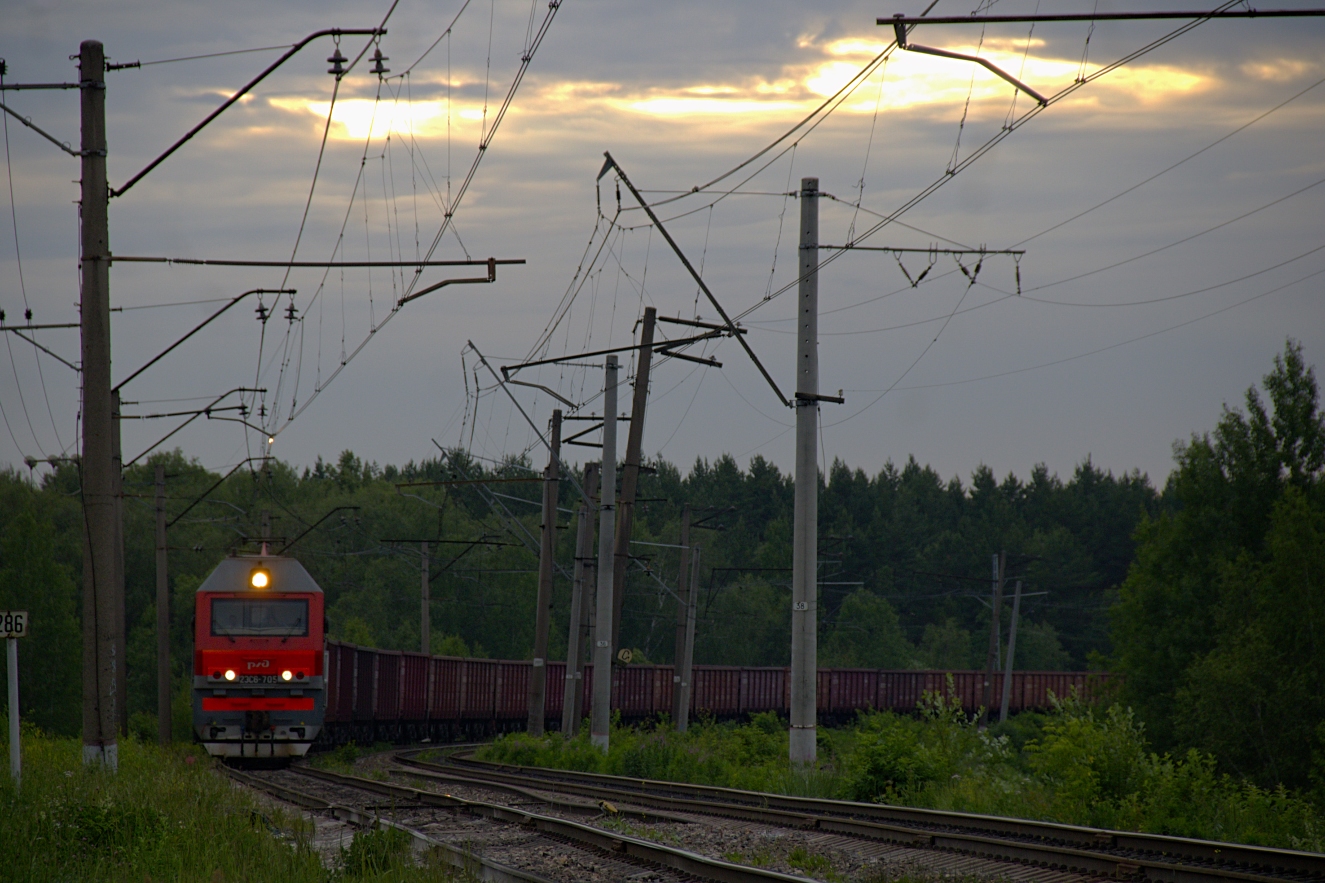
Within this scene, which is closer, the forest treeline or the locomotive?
the locomotive

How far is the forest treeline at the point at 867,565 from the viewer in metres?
41.6

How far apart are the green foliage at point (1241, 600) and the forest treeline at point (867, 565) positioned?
0.09 metres

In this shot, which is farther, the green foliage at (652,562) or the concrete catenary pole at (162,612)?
the green foliage at (652,562)

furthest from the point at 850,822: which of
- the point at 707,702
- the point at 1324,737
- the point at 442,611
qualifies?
the point at 442,611

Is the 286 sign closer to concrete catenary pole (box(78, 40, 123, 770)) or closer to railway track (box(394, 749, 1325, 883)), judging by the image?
concrete catenary pole (box(78, 40, 123, 770))

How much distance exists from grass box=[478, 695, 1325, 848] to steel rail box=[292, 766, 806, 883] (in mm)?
4902

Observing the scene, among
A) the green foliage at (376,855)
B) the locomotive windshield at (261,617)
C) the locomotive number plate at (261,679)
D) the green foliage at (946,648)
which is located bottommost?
the green foliage at (946,648)

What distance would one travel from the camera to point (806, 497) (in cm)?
1838

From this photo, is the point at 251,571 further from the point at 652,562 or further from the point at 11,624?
the point at 652,562

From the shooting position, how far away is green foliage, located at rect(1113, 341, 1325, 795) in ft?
130

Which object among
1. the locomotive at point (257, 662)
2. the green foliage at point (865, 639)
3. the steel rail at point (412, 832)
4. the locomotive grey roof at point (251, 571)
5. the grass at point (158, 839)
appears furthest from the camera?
the green foliage at point (865, 639)

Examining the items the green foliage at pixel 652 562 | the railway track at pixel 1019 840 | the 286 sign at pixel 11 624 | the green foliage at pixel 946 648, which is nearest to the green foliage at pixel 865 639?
the green foliage at pixel 652 562

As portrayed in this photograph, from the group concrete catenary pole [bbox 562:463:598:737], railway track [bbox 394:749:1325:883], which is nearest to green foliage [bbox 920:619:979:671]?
concrete catenary pole [bbox 562:463:598:737]

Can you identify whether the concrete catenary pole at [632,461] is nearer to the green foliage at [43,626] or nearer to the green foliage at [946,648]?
the green foliage at [43,626]
